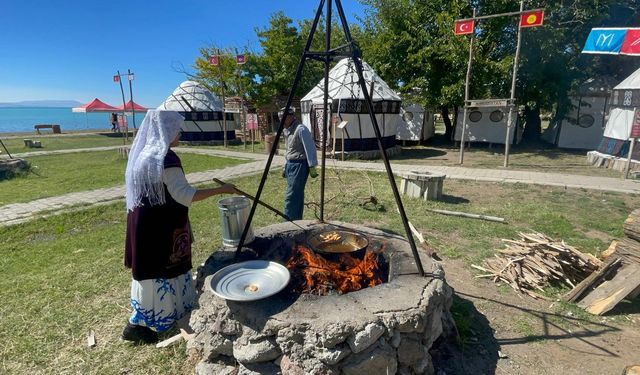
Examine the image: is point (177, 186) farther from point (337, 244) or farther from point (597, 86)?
point (597, 86)

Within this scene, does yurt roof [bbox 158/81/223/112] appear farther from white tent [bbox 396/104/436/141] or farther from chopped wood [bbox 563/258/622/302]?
chopped wood [bbox 563/258/622/302]

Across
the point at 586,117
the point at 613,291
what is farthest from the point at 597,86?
the point at 613,291

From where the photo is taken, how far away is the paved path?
22.4 ft

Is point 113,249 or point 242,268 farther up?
point 242,268

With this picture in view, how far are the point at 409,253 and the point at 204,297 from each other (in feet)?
5.83

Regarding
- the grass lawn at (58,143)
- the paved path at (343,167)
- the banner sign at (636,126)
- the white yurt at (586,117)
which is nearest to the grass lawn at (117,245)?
the paved path at (343,167)

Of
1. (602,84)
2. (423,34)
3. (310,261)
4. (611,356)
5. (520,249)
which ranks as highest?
(423,34)

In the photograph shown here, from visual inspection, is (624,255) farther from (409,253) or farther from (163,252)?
(163,252)

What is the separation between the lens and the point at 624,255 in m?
3.67

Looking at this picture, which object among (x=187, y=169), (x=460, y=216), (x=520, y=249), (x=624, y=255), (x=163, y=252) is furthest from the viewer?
(x=187, y=169)

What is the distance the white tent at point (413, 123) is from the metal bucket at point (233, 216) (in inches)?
636

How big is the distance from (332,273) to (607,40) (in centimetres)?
845

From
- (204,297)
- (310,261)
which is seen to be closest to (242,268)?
(204,297)

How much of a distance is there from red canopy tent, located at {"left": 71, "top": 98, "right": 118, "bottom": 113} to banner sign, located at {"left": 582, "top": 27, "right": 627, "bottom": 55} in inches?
1202
